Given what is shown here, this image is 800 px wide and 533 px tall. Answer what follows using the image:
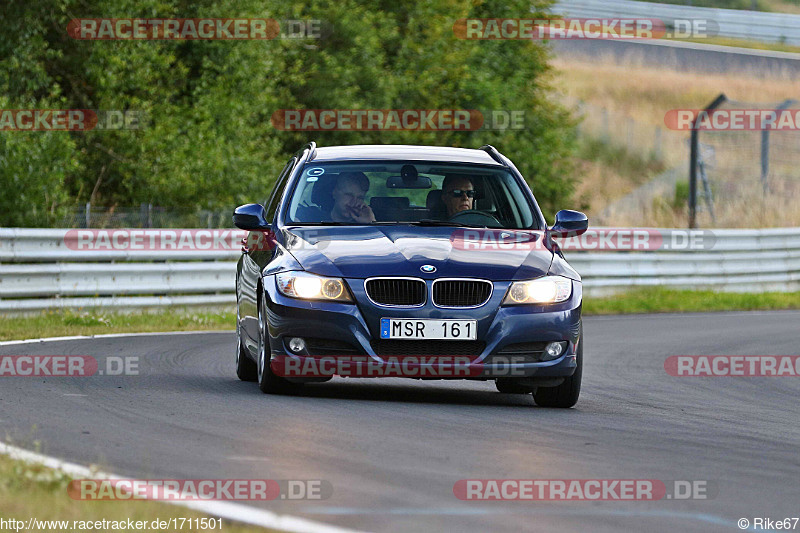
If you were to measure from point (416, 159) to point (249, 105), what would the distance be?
60.4ft

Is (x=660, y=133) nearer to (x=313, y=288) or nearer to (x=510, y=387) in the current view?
(x=510, y=387)

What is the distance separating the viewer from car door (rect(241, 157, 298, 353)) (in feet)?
33.0

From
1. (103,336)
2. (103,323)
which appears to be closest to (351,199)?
(103,336)

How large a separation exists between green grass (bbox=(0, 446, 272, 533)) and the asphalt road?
1.49ft

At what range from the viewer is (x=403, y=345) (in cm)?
902

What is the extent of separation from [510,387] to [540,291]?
A: 1.56m

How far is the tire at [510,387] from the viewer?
10516 millimetres

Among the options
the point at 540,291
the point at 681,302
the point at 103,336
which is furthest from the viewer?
the point at 681,302

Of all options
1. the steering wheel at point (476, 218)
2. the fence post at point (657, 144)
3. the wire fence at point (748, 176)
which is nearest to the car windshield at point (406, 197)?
the steering wheel at point (476, 218)

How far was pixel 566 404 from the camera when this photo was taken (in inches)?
379

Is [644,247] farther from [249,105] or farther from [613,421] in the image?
[613,421]

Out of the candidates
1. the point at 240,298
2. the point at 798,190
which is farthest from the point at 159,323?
the point at 798,190

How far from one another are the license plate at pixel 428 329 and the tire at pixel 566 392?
817mm

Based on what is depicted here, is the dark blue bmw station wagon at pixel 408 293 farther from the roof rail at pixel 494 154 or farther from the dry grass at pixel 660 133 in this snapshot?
the dry grass at pixel 660 133
